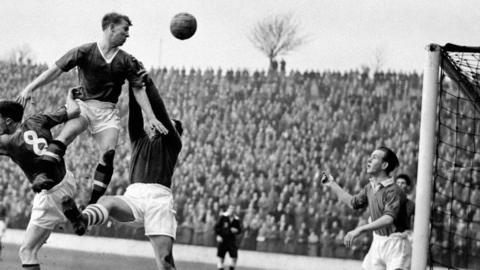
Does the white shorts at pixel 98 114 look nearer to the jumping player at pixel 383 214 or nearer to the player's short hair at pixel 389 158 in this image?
the jumping player at pixel 383 214

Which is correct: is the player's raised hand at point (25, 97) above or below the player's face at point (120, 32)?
below

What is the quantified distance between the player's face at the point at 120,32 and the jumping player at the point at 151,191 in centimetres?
69

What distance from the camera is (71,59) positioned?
26.7 feet

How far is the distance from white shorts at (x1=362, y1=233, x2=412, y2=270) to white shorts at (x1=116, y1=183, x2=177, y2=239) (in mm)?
2302

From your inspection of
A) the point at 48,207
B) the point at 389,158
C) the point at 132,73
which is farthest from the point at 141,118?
the point at 389,158

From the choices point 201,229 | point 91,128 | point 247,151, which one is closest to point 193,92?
point 247,151

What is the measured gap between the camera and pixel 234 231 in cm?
2164

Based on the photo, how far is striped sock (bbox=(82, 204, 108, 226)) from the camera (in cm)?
657

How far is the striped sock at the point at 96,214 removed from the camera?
657 cm

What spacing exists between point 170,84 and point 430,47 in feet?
77.3

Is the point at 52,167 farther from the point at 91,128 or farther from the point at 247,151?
the point at 247,151

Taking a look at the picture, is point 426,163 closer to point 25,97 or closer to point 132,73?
point 132,73

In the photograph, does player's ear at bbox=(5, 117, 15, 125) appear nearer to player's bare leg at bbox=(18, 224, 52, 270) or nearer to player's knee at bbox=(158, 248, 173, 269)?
player's bare leg at bbox=(18, 224, 52, 270)

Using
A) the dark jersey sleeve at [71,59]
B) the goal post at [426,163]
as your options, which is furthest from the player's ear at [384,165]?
A: the dark jersey sleeve at [71,59]
